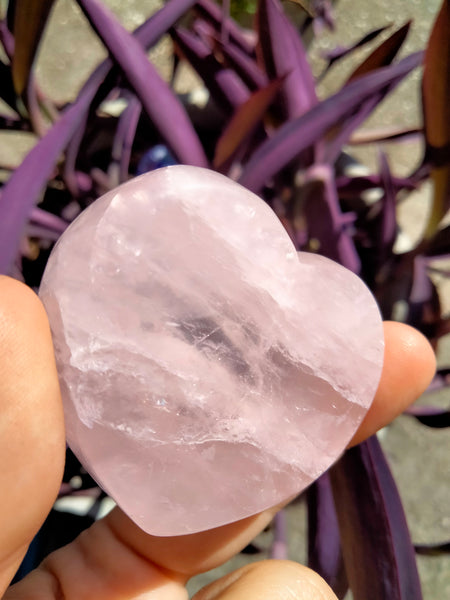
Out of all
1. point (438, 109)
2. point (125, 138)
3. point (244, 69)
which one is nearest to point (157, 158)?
point (125, 138)

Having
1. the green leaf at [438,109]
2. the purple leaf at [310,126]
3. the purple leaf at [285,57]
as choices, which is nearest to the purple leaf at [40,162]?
the purple leaf at [285,57]

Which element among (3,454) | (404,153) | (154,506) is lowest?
(404,153)

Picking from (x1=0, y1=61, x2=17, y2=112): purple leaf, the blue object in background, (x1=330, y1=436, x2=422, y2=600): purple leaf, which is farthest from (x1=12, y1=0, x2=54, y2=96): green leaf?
(x1=330, y1=436, x2=422, y2=600): purple leaf

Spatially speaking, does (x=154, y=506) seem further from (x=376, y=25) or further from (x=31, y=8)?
(x=376, y=25)

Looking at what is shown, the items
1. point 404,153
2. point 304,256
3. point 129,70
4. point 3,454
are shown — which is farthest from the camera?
point 404,153

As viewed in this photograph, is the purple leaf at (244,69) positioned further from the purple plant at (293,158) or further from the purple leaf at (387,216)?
the purple leaf at (387,216)

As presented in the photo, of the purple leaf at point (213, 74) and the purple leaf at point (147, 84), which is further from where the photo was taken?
the purple leaf at point (213, 74)

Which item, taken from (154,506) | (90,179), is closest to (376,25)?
(90,179)

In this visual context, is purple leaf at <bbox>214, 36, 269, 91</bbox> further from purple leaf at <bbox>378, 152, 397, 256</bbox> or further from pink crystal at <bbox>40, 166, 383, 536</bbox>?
pink crystal at <bbox>40, 166, 383, 536</bbox>
